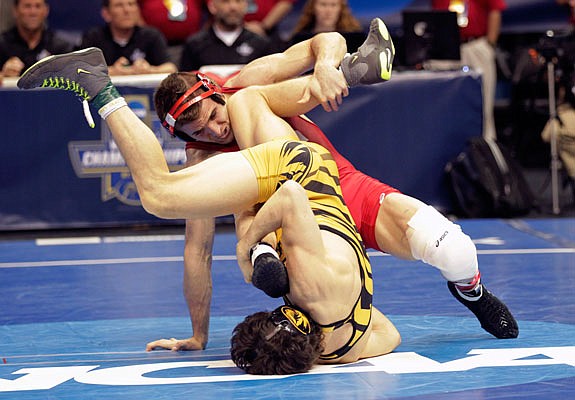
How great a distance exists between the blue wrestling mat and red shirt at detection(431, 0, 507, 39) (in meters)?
2.79

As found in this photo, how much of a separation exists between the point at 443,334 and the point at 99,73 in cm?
171

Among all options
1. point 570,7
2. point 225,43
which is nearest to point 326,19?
point 225,43

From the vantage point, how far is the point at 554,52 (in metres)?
8.15

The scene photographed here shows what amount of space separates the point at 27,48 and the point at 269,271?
5001 millimetres

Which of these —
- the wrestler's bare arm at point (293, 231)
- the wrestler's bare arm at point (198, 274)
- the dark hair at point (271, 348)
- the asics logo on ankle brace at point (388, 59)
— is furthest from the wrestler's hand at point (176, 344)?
the asics logo on ankle brace at point (388, 59)

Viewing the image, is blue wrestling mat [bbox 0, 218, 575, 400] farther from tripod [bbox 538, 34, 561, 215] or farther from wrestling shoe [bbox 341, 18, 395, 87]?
wrestling shoe [bbox 341, 18, 395, 87]

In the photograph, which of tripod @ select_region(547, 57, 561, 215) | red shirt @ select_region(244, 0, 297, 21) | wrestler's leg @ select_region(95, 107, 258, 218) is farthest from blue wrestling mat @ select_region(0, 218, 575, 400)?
red shirt @ select_region(244, 0, 297, 21)

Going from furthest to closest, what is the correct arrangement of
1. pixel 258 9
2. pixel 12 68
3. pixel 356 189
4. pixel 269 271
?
pixel 258 9, pixel 12 68, pixel 356 189, pixel 269 271

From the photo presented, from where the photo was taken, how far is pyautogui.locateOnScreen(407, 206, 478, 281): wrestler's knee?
414 cm

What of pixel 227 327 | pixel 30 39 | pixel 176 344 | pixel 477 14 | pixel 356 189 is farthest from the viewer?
pixel 477 14

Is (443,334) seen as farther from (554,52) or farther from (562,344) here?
(554,52)

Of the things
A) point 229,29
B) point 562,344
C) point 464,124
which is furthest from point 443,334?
point 229,29

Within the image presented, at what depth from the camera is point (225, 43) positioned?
319 inches

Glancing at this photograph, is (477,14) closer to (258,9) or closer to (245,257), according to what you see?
(258,9)
